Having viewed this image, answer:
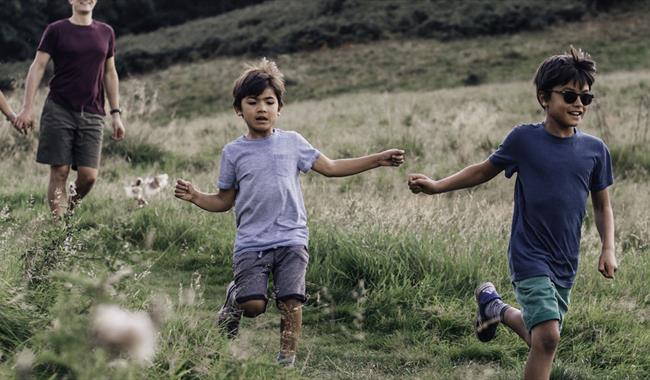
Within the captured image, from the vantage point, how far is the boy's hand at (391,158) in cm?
412

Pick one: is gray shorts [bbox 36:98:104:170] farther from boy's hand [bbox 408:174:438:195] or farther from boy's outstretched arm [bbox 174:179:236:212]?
boy's hand [bbox 408:174:438:195]

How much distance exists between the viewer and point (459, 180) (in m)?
4.07

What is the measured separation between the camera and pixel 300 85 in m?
29.9

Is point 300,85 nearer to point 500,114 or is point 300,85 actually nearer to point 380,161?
point 500,114

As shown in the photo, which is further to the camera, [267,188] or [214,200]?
[214,200]

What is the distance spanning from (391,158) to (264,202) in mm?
707

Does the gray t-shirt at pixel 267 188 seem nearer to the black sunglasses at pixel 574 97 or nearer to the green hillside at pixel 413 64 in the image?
the black sunglasses at pixel 574 97

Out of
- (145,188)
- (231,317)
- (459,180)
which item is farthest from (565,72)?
(145,188)

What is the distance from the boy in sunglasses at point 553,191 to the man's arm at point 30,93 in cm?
375

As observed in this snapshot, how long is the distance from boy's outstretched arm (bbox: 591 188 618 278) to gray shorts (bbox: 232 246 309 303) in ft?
4.75

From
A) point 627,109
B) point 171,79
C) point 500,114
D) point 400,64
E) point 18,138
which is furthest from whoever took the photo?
point 171,79

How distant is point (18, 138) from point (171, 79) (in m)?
24.9

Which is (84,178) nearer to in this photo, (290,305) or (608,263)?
(290,305)

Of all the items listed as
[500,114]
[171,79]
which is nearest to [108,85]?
[500,114]
